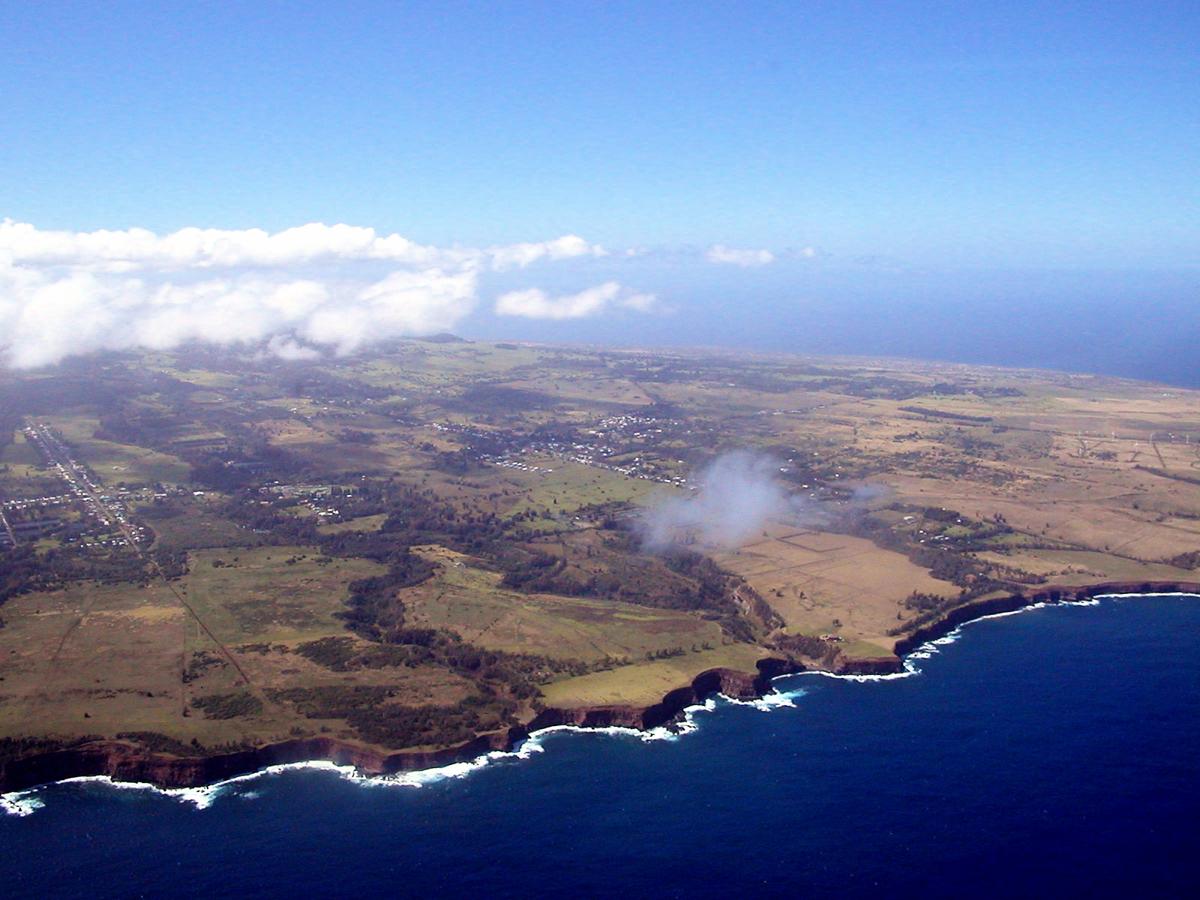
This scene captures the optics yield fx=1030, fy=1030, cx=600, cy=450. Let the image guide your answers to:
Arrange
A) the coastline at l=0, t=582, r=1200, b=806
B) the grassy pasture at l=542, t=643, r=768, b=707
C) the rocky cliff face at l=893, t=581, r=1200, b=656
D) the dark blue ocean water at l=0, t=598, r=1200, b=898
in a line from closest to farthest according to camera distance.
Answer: the dark blue ocean water at l=0, t=598, r=1200, b=898 < the coastline at l=0, t=582, r=1200, b=806 < the grassy pasture at l=542, t=643, r=768, b=707 < the rocky cliff face at l=893, t=581, r=1200, b=656

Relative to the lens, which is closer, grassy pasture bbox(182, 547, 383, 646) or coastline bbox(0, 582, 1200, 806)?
coastline bbox(0, 582, 1200, 806)

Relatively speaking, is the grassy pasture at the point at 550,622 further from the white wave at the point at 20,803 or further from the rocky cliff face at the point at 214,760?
the white wave at the point at 20,803

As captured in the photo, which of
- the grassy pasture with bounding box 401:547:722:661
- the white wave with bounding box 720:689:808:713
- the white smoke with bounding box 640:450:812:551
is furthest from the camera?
the white smoke with bounding box 640:450:812:551

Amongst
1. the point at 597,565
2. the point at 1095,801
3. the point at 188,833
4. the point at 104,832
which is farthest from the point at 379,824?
the point at 597,565

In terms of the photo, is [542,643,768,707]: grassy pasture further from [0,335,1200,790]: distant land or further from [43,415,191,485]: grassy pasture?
[43,415,191,485]: grassy pasture

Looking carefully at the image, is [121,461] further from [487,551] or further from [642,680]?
[642,680]

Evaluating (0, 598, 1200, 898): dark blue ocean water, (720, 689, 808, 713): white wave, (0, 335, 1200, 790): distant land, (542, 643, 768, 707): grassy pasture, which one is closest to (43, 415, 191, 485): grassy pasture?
(0, 335, 1200, 790): distant land

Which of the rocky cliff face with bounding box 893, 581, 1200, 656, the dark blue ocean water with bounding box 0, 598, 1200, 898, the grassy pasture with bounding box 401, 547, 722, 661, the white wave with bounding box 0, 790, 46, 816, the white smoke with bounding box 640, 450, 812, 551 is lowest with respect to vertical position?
the white wave with bounding box 0, 790, 46, 816

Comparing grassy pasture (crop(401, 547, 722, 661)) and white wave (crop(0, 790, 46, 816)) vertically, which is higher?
grassy pasture (crop(401, 547, 722, 661))
